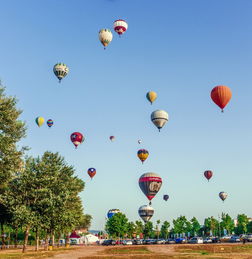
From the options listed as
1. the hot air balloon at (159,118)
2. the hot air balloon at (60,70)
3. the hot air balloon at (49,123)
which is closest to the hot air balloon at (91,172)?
the hot air balloon at (49,123)

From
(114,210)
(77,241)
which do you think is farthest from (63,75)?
(77,241)

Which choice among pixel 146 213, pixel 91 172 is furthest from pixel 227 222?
pixel 91 172

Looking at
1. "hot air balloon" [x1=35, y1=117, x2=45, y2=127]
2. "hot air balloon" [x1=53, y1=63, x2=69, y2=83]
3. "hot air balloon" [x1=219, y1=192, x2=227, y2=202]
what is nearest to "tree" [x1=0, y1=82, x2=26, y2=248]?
"hot air balloon" [x1=53, y1=63, x2=69, y2=83]

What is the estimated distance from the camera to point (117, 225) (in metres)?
146

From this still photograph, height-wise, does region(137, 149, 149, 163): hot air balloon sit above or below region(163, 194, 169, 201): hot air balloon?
above

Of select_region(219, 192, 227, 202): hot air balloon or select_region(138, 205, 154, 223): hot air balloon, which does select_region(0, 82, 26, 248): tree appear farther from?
select_region(219, 192, 227, 202): hot air balloon

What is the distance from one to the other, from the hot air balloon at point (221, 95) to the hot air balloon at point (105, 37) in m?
24.9

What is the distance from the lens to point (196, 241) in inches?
3600

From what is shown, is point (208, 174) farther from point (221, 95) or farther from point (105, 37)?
point (105, 37)

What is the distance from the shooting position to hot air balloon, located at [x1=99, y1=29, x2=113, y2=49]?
7388 cm

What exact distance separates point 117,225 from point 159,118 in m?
80.3

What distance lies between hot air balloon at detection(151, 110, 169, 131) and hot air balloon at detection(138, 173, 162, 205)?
11.8 meters

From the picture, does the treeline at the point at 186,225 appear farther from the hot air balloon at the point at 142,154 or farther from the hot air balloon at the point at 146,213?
the hot air balloon at the point at 142,154

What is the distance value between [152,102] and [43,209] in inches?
1496
